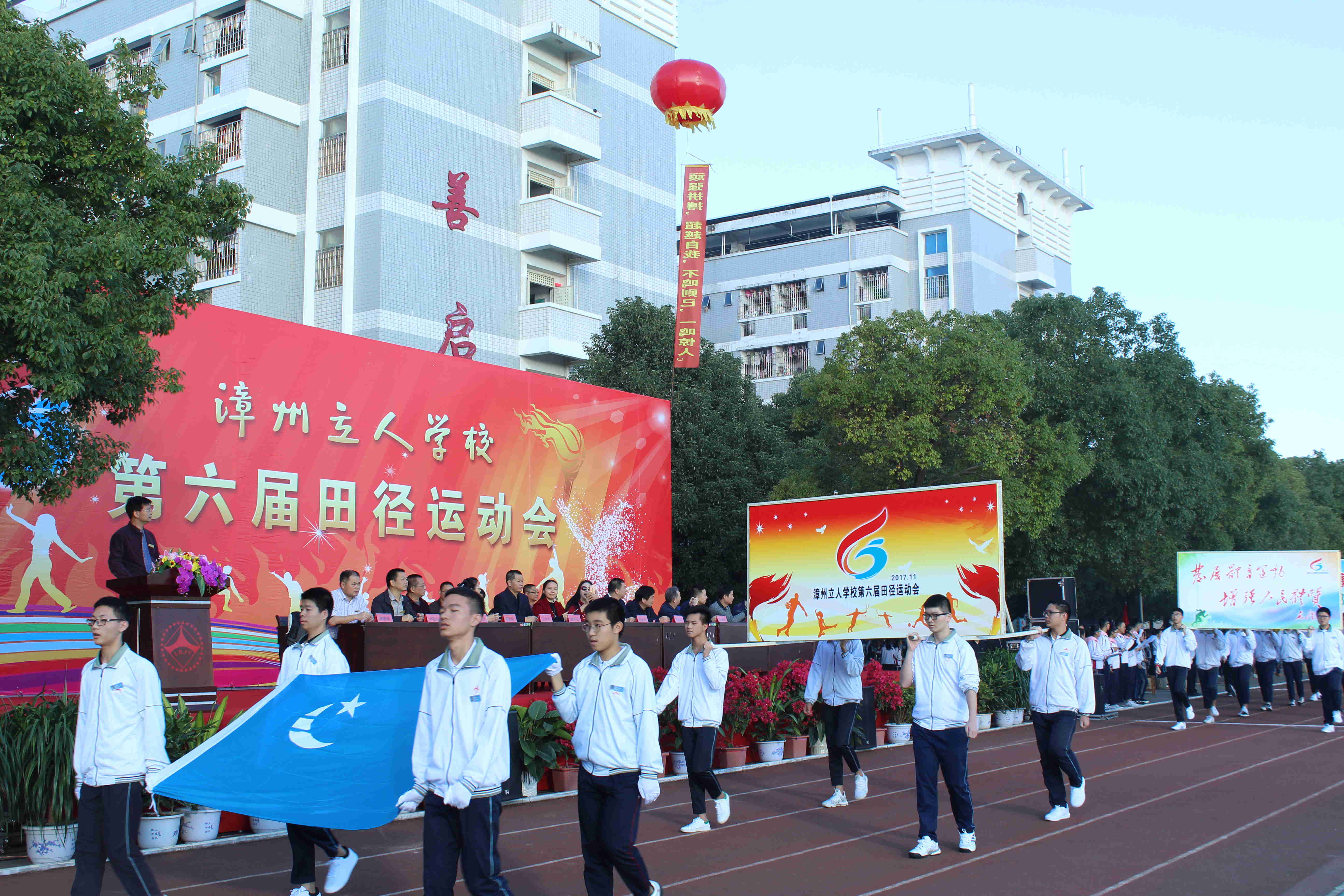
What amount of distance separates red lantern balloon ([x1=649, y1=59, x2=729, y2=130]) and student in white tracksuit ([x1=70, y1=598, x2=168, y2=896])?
13.7m

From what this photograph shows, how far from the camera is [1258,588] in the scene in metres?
20.1

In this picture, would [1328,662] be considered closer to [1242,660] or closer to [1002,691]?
[1242,660]

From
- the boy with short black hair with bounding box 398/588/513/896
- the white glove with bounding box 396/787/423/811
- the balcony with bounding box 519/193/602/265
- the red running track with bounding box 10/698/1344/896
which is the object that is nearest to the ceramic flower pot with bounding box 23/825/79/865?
the red running track with bounding box 10/698/1344/896

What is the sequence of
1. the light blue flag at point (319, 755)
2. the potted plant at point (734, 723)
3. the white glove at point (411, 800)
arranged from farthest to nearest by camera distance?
the potted plant at point (734, 723) < the light blue flag at point (319, 755) < the white glove at point (411, 800)

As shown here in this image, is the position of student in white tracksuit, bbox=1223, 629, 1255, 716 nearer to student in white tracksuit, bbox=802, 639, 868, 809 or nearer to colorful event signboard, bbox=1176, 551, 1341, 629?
colorful event signboard, bbox=1176, 551, 1341, 629

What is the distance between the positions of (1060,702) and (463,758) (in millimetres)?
6363

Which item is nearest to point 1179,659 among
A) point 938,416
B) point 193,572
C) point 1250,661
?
point 1250,661

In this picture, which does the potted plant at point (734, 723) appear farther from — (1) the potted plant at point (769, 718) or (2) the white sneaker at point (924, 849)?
(2) the white sneaker at point (924, 849)

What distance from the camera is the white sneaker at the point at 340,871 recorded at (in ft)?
23.8

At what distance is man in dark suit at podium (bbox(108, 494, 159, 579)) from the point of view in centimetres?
1026

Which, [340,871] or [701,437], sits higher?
[701,437]

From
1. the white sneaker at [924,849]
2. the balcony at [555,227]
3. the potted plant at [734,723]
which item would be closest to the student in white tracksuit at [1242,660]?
the potted plant at [734,723]

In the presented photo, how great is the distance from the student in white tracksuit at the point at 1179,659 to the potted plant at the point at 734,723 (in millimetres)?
8035

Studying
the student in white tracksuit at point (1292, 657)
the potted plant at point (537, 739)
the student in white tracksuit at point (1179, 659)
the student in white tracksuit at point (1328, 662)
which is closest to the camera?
the potted plant at point (537, 739)
